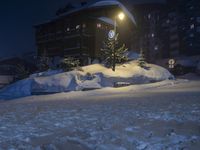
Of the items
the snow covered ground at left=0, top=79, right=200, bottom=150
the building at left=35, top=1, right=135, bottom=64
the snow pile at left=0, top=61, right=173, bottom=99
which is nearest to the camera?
the snow covered ground at left=0, top=79, right=200, bottom=150

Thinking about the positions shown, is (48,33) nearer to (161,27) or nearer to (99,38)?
(99,38)

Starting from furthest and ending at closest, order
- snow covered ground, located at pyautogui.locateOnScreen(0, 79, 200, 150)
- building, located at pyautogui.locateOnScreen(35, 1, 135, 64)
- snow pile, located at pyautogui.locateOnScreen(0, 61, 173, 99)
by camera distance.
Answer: building, located at pyautogui.locateOnScreen(35, 1, 135, 64), snow pile, located at pyautogui.locateOnScreen(0, 61, 173, 99), snow covered ground, located at pyautogui.locateOnScreen(0, 79, 200, 150)

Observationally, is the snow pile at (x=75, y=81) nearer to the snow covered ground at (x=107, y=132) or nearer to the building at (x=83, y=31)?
the building at (x=83, y=31)

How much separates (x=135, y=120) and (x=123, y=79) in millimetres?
19767

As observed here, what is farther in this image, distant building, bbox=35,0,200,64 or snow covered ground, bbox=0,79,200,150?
distant building, bbox=35,0,200,64

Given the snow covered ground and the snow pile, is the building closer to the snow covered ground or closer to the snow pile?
the snow pile

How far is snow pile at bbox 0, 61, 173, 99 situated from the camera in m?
25.6

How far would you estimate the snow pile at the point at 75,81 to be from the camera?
25609mm

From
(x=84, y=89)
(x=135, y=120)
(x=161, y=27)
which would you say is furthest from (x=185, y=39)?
(x=135, y=120)

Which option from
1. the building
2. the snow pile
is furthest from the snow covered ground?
the building

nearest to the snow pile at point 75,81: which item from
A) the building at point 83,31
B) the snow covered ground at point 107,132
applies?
the building at point 83,31

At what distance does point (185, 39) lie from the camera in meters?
65.8

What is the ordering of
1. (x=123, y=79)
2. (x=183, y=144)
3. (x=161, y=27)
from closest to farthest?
(x=183, y=144)
(x=123, y=79)
(x=161, y=27)

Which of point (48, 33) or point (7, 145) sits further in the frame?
point (48, 33)
